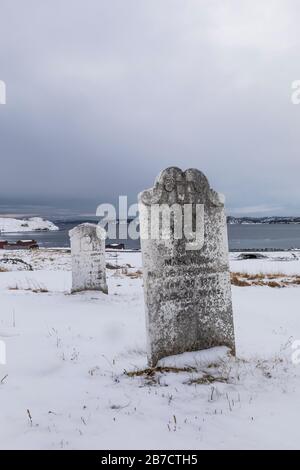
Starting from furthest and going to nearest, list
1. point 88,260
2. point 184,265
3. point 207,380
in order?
point 88,260
point 184,265
point 207,380

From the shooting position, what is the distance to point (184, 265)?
517 centimetres

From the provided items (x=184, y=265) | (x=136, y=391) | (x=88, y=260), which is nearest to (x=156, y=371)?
(x=136, y=391)

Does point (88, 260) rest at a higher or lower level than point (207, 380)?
higher

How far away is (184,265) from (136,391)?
1.77m

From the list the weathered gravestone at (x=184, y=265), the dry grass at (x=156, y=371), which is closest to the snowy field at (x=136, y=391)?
the dry grass at (x=156, y=371)

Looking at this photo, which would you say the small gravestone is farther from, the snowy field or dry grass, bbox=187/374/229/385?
dry grass, bbox=187/374/229/385

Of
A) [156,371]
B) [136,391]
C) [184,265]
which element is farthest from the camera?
[184,265]

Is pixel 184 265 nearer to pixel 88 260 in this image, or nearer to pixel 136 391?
pixel 136 391

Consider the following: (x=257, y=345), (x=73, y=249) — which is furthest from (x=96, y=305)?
(x=257, y=345)

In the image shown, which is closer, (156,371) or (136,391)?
(136,391)

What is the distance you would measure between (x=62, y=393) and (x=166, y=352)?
1.49 meters

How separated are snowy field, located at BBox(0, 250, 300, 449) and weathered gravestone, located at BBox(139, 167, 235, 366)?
0.29 metres

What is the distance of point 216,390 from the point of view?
4035 mm

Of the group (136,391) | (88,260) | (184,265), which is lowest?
(136,391)
